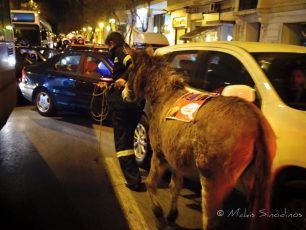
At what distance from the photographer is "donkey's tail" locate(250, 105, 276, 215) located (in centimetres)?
301

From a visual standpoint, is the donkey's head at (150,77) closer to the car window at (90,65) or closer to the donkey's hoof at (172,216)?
the donkey's hoof at (172,216)

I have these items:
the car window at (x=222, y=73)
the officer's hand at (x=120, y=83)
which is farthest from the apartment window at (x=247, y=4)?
the officer's hand at (x=120, y=83)

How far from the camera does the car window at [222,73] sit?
416 cm

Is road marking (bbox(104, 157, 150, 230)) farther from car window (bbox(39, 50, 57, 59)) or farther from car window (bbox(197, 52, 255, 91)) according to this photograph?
car window (bbox(39, 50, 57, 59))

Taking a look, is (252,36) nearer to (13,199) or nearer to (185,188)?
(185,188)

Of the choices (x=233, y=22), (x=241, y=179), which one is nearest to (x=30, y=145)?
(x=241, y=179)

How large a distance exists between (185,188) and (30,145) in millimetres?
3316

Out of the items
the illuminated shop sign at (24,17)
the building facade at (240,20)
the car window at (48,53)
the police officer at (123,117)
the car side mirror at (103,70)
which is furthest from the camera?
the illuminated shop sign at (24,17)

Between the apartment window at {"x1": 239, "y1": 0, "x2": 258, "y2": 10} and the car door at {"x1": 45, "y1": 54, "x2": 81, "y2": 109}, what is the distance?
31.2 feet

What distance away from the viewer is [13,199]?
4.75 metres

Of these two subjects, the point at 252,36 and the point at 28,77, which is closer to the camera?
the point at 28,77

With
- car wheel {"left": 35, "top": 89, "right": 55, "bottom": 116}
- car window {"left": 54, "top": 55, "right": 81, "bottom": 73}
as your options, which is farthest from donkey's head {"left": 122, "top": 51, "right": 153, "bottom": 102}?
car wheel {"left": 35, "top": 89, "right": 55, "bottom": 116}

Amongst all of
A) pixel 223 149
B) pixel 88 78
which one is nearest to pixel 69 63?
pixel 88 78

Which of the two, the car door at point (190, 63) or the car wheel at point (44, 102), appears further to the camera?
the car wheel at point (44, 102)
